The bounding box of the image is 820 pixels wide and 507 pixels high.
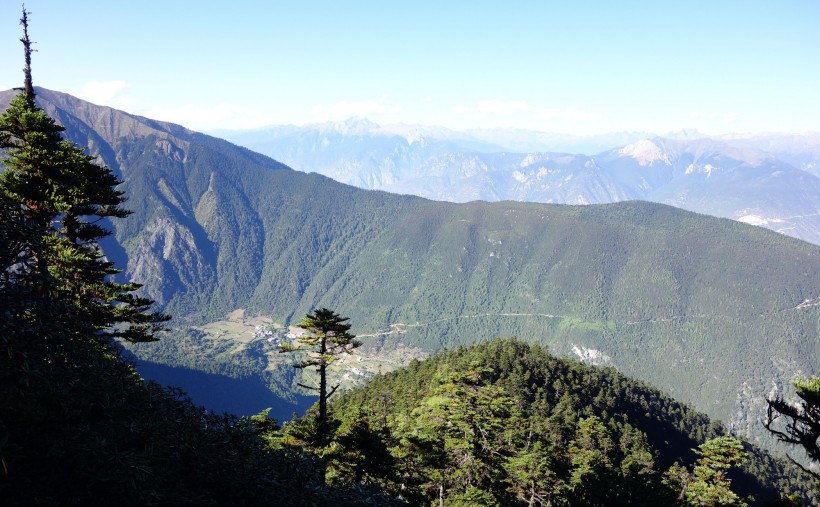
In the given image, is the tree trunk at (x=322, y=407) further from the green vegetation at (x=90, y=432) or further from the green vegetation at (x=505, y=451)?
the green vegetation at (x=90, y=432)

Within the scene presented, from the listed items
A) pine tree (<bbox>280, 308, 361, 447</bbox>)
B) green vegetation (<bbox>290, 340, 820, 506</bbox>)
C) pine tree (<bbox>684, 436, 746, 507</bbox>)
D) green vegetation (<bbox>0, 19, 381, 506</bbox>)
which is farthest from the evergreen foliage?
pine tree (<bbox>684, 436, 746, 507</bbox>)

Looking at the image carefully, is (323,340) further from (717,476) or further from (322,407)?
(717,476)

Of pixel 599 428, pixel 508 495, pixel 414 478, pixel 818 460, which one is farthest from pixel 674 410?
pixel 818 460

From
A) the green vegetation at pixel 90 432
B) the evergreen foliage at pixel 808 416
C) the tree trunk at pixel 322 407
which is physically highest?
the green vegetation at pixel 90 432

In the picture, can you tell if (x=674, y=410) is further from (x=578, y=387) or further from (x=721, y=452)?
(x=721, y=452)

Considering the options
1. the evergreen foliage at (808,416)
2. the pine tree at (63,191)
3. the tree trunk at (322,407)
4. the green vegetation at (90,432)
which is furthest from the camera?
the tree trunk at (322,407)

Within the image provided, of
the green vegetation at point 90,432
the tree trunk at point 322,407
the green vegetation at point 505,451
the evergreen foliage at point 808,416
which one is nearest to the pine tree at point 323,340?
the tree trunk at point 322,407

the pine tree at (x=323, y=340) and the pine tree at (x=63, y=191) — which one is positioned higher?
the pine tree at (x=63, y=191)

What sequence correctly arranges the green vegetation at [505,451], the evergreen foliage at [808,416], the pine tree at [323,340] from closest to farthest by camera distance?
the evergreen foliage at [808,416]
the green vegetation at [505,451]
the pine tree at [323,340]

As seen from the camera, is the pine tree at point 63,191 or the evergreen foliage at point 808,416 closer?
the evergreen foliage at point 808,416

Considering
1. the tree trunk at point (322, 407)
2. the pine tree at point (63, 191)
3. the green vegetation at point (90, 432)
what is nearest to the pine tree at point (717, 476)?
the tree trunk at point (322, 407)

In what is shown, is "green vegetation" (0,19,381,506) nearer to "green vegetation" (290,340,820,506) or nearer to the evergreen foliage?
"green vegetation" (290,340,820,506)

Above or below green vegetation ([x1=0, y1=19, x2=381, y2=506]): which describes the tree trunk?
below
